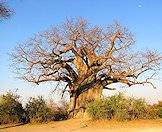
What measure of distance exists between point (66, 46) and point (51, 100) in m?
4.89

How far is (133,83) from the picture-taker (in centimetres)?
2798

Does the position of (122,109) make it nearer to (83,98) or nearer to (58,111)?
(83,98)

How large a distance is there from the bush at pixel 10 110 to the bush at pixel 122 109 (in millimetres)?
6051

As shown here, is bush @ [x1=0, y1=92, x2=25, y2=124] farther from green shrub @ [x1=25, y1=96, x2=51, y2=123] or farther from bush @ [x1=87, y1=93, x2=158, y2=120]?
bush @ [x1=87, y1=93, x2=158, y2=120]

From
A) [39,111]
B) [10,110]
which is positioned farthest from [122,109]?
[10,110]

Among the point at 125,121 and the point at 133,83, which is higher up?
the point at 133,83

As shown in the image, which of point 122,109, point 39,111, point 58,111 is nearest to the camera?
point 122,109

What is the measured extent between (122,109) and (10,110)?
27.5 ft

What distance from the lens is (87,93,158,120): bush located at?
22062 mm

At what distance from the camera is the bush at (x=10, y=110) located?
84.1ft

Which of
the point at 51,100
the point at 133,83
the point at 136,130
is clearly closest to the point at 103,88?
the point at 133,83

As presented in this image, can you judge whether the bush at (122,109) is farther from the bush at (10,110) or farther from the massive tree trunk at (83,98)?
the bush at (10,110)

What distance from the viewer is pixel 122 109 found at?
2197cm

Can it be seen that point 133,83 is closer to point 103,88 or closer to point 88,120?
point 103,88
